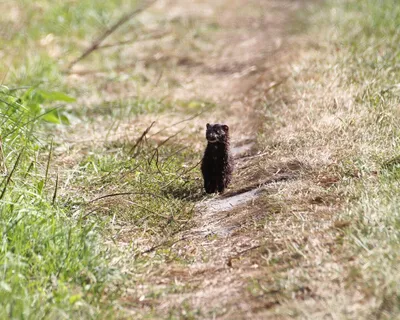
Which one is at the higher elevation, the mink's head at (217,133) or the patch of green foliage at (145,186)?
the mink's head at (217,133)

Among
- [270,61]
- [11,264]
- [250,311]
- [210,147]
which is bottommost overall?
[250,311]

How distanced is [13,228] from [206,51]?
6.42 metres

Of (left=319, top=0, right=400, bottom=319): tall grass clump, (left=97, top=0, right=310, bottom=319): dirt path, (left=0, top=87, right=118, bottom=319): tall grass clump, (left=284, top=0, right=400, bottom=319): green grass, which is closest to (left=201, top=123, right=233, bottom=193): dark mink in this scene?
(left=97, top=0, right=310, bottom=319): dirt path

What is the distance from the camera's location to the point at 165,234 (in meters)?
4.36

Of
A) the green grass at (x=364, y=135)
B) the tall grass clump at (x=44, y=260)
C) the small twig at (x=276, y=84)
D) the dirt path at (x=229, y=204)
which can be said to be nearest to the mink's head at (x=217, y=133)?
the dirt path at (x=229, y=204)

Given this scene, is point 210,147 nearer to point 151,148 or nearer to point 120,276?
point 151,148

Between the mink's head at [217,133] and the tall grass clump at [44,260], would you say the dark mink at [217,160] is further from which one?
the tall grass clump at [44,260]

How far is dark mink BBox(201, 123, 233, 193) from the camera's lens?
15.9 feet

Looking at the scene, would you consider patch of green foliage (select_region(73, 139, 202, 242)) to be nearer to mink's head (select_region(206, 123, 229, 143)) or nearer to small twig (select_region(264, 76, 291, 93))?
mink's head (select_region(206, 123, 229, 143))

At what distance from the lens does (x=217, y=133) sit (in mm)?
4859

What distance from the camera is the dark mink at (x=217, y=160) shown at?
4840 millimetres

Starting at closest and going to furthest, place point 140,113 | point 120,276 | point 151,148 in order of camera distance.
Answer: point 120,276 → point 151,148 → point 140,113

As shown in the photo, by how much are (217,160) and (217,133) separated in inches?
8.1

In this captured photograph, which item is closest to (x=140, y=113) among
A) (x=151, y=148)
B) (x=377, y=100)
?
(x=151, y=148)
